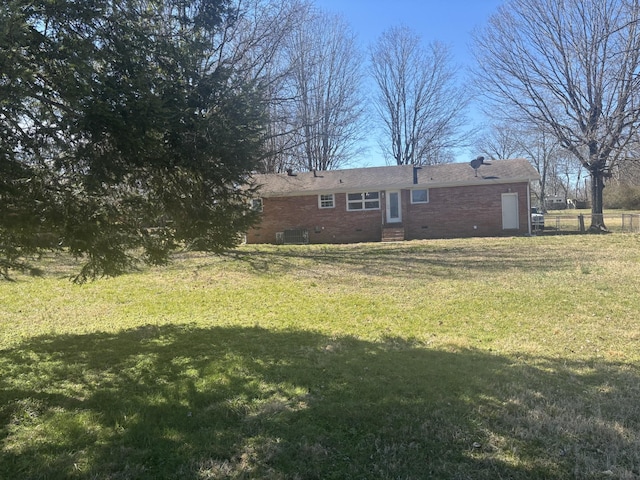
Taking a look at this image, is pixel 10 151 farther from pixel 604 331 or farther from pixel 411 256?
pixel 411 256

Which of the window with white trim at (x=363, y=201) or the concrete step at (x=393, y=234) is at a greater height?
the window with white trim at (x=363, y=201)

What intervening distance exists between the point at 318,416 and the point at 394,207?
19768 millimetres

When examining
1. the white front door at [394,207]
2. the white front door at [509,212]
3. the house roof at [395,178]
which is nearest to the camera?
the white front door at [509,212]

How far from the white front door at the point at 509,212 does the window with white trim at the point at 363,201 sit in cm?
608

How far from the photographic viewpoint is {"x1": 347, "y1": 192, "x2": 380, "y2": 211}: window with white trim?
2278 centimetres

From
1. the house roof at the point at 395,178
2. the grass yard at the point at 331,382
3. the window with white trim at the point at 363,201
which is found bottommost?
the grass yard at the point at 331,382

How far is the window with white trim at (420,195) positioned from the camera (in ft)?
73.6

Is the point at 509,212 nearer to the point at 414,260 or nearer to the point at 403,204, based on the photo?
the point at 403,204

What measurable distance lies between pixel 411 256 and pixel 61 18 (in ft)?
40.7

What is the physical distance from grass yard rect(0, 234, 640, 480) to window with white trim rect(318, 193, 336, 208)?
42.8 feet

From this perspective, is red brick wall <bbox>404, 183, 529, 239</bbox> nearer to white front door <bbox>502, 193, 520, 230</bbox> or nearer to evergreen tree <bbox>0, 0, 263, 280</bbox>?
white front door <bbox>502, 193, 520, 230</bbox>

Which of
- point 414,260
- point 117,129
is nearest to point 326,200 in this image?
point 414,260

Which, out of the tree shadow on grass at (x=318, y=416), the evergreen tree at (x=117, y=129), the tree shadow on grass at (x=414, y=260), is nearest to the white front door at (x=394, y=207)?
the tree shadow on grass at (x=414, y=260)

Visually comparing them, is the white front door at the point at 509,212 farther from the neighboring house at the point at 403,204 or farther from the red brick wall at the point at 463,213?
the red brick wall at the point at 463,213
